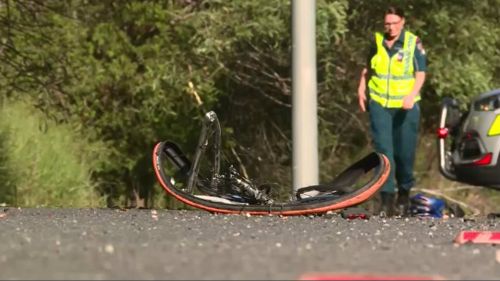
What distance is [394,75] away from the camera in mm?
10633

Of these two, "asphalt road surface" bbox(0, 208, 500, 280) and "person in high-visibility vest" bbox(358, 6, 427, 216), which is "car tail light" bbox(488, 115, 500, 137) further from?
"asphalt road surface" bbox(0, 208, 500, 280)

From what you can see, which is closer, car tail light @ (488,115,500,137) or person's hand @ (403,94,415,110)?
car tail light @ (488,115,500,137)

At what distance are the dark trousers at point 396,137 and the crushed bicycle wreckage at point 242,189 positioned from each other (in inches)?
39.1

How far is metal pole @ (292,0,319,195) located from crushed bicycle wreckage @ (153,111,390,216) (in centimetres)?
97

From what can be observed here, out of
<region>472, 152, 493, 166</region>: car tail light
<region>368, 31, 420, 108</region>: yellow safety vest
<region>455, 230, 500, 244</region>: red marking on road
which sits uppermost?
<region>368, 31, 420, 108</region>: yellow safety vest

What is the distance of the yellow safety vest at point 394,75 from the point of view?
34.8 feet

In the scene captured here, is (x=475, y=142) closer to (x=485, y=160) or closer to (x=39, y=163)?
(x=485, y=160)

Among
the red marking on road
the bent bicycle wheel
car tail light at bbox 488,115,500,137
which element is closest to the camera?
the red marking on road

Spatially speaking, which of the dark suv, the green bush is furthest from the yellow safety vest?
the green bush

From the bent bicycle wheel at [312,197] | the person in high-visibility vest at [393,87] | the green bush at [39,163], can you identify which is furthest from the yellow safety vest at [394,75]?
the green bush at [39,163]

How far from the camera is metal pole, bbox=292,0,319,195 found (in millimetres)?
10438

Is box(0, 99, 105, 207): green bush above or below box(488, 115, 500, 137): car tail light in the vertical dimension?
below

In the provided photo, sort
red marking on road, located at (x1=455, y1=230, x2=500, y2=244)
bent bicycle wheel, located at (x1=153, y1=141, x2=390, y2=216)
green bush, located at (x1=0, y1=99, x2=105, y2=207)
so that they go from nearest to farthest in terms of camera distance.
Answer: red marking on road, located at (x1=455, y1=230, x2=500, y2=244) → bent bicycle wheel, located at (x1=153, y1=141, x2=390, y2=216) → green bush, located at (x1=0, y1=99, x2=105, y2=207)

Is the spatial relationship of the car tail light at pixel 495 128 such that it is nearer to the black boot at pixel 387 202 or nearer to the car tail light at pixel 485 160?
the car tail light at pixel 485 160
